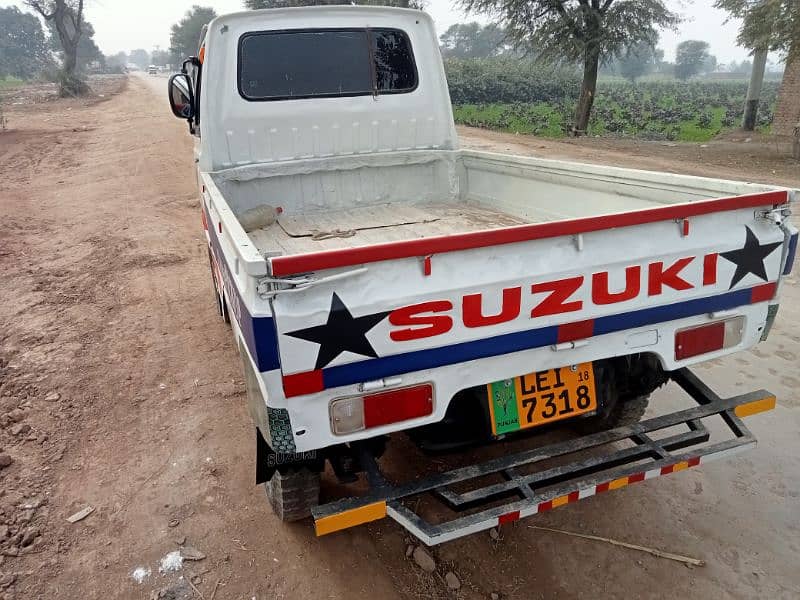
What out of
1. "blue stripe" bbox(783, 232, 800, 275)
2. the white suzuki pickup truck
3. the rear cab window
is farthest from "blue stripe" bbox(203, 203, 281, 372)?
the rear cab window

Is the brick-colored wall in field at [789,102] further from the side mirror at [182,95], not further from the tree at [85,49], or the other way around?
the tree at [85,49]

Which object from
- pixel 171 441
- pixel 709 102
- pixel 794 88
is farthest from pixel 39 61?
pixel 171 441

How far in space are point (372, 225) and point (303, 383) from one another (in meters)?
2.41

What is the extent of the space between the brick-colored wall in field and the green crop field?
191 centimetres

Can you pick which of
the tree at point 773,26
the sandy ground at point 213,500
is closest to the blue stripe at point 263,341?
the sandy ground at point 213,500

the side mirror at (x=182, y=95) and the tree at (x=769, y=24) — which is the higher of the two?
the tree at (x=769, y=24)

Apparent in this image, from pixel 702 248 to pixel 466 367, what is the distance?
1086 millimetres

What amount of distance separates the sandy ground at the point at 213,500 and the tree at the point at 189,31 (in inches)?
2886

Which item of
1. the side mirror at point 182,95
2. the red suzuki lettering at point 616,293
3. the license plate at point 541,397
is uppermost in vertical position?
the side mirror at point 182,95

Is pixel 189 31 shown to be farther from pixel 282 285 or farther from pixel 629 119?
pixel 282 285

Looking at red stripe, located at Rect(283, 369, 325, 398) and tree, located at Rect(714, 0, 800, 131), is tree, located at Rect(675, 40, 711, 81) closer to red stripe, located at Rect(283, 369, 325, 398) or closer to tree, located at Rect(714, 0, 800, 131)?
tree, located at Rect(714, 0, 800, 131)

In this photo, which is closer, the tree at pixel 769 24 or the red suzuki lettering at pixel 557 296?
the red suzuki lettering at pixel 557 296

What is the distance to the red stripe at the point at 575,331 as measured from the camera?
2.29 meters

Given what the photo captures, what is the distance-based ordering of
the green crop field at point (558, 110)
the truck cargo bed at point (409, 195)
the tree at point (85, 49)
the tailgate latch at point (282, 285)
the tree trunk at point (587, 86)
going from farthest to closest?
the tree at point (85, 49) < the green crop field at point (558, 110) < the tree trunk at point (587, 86) < the truck cargo bed at point (409, 195) < the tailgate latch at point (282, 285)
